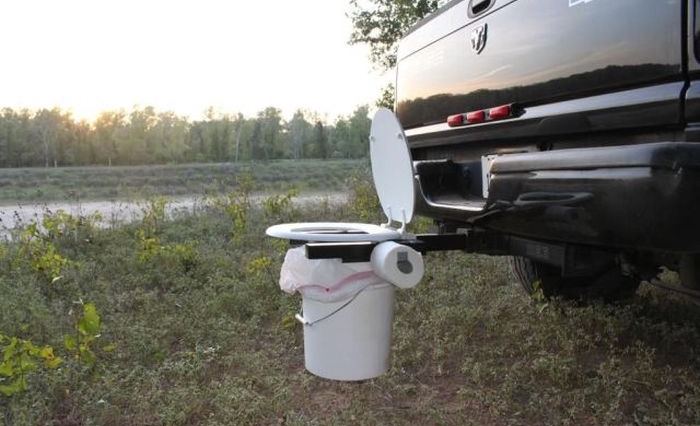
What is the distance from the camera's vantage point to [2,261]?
Result: 4.98 meters

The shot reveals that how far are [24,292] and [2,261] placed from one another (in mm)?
1246

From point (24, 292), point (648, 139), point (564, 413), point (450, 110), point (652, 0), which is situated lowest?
point (564, 413)

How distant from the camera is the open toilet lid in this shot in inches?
92.6

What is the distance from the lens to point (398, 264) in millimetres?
2037

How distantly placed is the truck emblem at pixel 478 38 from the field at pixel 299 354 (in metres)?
1.45

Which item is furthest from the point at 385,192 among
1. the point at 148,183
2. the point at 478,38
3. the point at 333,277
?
the point at 148,183

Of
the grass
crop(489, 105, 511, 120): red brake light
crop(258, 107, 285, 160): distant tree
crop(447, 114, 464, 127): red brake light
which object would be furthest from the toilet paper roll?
crop(258, 107, 285, 160): distant tree

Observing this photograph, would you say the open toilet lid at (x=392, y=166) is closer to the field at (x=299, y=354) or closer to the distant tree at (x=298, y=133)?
the field at (x=299, y=354)

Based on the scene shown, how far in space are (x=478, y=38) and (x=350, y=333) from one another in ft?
4.35

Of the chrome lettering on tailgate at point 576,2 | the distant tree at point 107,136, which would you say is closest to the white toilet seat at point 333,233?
the chrome lettering on tailgate at point 576,2

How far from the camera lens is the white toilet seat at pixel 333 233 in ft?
7.09

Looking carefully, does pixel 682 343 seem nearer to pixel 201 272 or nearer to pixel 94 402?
pixel 94 402

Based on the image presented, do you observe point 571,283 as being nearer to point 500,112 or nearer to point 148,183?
point 500,112

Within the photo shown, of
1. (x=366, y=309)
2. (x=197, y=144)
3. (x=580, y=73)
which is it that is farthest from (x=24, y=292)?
(x=197, y=144)
